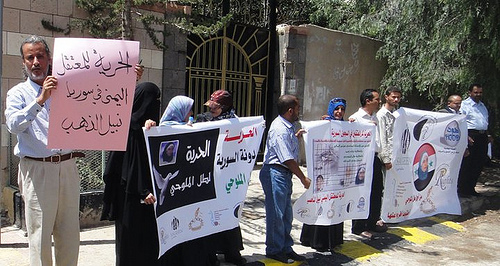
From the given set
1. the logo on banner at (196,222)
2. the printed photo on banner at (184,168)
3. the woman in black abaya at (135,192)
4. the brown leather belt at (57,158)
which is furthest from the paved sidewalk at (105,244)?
the brown leather belt at (57,158)

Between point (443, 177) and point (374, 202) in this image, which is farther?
point (443, 177)

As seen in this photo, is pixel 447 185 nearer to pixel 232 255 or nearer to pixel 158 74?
pixel 232 255

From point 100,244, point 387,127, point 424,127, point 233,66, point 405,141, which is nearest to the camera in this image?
point 100,244

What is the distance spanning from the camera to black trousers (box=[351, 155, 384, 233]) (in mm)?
5770

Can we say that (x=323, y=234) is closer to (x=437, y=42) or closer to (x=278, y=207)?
(x=278, y=207)

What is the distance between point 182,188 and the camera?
13.1 feet

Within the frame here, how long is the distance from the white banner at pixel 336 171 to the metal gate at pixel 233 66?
160 inches

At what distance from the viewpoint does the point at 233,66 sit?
922 centimetres

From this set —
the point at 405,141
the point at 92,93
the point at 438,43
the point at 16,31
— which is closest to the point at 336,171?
the point at 405,141

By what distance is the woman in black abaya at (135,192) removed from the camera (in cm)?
362

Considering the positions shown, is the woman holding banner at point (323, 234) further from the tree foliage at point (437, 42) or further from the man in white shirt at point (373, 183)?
the tree foliage at point (437, 42)

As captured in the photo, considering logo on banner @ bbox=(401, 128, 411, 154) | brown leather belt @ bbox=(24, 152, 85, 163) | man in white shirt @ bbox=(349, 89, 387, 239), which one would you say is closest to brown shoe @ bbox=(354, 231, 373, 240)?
man in white shirt @ bbox=(349, 89, 387, 239)

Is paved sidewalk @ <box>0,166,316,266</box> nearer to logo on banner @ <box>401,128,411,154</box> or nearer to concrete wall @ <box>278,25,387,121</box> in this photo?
logo on banner @ <box>401,128,411,154</box>

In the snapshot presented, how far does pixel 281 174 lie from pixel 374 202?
1.87m
